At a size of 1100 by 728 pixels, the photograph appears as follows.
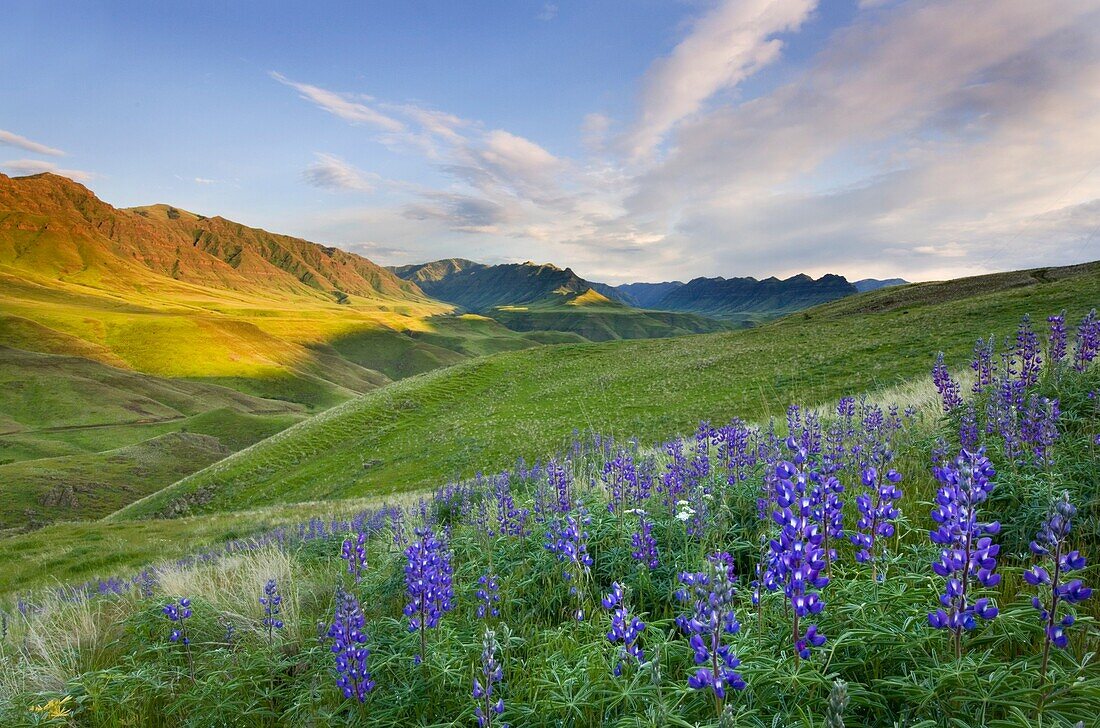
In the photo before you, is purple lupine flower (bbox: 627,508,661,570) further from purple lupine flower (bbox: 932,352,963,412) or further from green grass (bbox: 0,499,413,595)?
green grass (bbox: 0,499,413,595)

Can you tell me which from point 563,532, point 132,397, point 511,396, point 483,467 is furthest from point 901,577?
point 132,397

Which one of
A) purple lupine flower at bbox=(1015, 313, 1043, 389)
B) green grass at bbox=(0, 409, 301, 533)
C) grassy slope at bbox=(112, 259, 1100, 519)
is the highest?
purple lupine flower at bbox=(1015, 313, 1043, 389)

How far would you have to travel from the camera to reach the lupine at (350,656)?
10.3 feet

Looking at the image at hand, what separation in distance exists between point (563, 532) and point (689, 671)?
1.61 m

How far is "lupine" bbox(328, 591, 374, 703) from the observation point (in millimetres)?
3139

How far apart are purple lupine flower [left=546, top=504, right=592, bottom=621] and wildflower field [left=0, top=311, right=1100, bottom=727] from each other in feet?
0.11

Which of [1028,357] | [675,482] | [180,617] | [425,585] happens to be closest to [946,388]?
[1028,357]

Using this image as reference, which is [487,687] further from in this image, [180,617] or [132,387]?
[132,387]

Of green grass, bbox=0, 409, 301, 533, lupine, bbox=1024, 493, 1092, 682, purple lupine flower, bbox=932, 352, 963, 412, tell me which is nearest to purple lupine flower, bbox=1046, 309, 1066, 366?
purple lupine flower, bbox=932, 352, 963, 412

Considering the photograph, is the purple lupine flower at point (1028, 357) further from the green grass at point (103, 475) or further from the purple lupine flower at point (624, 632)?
the green grass at point (103, 475)

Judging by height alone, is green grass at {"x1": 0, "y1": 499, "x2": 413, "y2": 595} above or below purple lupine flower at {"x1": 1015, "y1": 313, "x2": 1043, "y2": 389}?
below

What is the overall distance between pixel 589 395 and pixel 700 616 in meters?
32.3

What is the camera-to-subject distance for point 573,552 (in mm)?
3633

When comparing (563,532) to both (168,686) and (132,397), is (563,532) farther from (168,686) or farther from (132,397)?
(132,397)
